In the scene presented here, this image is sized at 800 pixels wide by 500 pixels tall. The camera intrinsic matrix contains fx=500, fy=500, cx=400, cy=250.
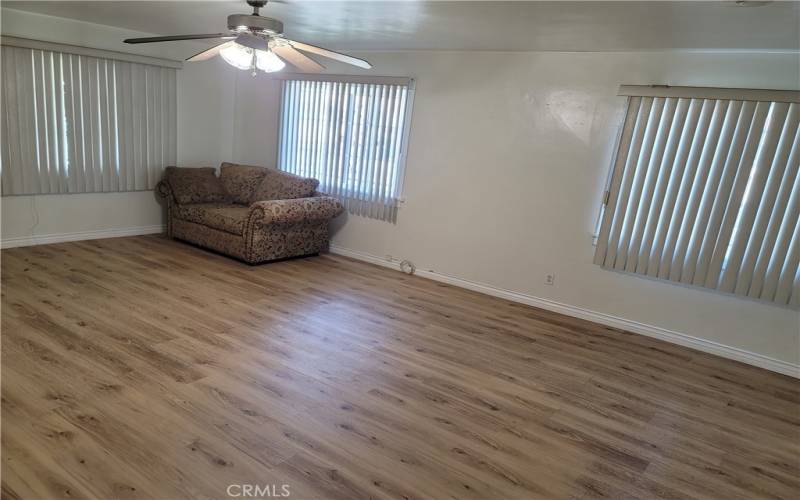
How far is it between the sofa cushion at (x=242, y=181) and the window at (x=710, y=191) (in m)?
3.91

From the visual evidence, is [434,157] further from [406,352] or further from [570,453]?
[570,453]

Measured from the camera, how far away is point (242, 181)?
601 centimetres

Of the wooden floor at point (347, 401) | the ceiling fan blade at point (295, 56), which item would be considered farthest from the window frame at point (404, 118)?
the ceiling fan blade at point (295, 56)

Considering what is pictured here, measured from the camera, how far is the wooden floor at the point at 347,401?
2162mm

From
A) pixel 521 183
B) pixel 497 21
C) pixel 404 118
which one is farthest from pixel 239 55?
pixel 521 183

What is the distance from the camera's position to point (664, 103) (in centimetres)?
394

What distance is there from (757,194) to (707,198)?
0.32 m

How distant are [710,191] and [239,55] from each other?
3627 millimetres

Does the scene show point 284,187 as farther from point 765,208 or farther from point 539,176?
point 765,208

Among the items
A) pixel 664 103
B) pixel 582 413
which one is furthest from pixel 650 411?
pixel 664 103

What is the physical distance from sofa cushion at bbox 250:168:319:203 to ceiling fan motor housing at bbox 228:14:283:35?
8.73 ft

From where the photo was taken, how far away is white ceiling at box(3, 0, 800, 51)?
9.27 feet

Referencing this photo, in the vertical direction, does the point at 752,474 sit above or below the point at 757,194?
below

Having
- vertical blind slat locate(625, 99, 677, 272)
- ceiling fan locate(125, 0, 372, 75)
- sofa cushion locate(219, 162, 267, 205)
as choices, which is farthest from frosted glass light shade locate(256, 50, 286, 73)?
vertical blind slat locate(625, 99, 677, 272)
